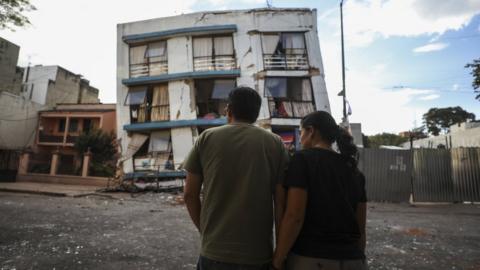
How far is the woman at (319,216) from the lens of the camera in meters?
1.51

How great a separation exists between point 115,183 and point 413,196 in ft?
46.5

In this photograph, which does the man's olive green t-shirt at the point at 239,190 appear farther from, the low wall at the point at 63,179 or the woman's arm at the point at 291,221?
the low wall at the point at 63,179

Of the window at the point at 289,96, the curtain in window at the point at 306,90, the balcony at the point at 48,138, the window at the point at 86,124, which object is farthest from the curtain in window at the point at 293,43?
the balcony at the point at 48,138

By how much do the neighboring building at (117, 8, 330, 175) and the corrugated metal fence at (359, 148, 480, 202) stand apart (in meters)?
A: 4.81

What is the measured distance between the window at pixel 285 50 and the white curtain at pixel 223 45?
2025 mm

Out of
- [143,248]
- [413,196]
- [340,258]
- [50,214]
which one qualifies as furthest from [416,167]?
[50,214]

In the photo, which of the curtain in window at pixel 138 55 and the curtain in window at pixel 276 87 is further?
the curtain in window at pixel 138 55

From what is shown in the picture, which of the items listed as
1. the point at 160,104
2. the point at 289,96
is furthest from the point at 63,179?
the point at 289,96

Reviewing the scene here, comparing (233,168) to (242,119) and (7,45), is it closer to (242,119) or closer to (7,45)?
(242,119)

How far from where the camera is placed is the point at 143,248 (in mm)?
4500

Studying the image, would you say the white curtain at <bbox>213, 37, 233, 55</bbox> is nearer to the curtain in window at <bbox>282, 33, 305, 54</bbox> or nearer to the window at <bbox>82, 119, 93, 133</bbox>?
the curtain in window at <bbox>282, 33, 305, 54</bbox>

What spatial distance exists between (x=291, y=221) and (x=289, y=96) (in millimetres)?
15510

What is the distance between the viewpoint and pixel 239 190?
158 centimetres

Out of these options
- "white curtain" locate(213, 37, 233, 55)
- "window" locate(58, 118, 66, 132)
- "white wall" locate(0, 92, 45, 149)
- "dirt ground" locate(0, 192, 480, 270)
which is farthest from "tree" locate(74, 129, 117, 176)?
"dirt ground" locate(0, 192, 480, 270)
